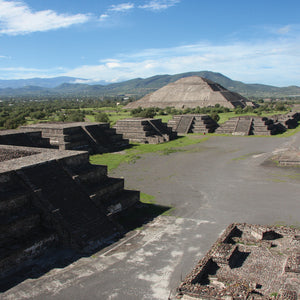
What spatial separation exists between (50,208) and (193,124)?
3789 cm

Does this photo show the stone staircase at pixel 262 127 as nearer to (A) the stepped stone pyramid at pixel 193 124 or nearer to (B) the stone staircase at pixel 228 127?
(B) the stone staircase at pixel 228 127

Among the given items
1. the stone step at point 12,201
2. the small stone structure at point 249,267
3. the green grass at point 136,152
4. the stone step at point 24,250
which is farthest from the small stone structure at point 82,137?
the small stone structure at point 249,267

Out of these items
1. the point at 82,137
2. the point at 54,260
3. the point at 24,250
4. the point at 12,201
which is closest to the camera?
the point at 24,250

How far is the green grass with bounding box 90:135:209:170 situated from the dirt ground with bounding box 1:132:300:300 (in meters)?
1.26

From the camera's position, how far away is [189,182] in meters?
19.7

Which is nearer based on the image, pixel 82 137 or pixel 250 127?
pixel 82 137

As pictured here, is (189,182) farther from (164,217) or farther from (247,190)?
(164,217)

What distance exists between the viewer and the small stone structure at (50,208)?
409 inches

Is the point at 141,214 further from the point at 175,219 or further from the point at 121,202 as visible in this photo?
the point at 175,219

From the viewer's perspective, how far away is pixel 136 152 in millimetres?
30422

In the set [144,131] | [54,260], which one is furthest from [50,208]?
[144,131]

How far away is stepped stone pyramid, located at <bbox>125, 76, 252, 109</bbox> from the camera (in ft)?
289

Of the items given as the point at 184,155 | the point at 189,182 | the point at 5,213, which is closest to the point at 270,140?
the point at 184,155

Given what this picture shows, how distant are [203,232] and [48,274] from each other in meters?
5.86
